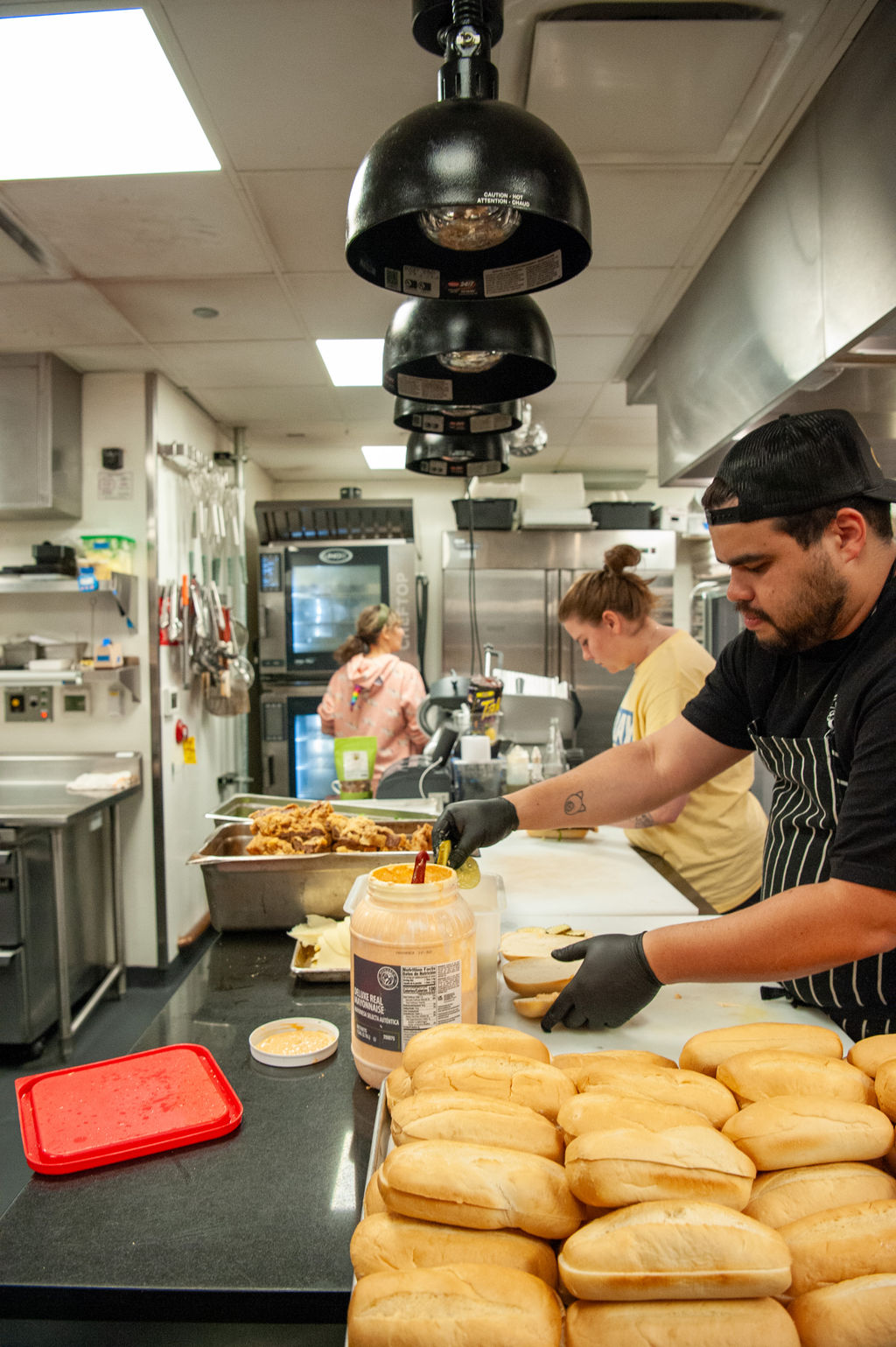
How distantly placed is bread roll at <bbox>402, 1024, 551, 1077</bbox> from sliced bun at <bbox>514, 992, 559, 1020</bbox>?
31 centimetres

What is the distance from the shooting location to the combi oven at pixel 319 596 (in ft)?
20.1

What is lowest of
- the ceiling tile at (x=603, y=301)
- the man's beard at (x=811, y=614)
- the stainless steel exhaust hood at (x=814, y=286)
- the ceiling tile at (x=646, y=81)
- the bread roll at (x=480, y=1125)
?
the bread roll at (x=480, y=1125)

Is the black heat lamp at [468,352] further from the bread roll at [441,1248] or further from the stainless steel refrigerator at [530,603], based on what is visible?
the stainless steel refrigerator at [530,603]

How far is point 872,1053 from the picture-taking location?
0.85m

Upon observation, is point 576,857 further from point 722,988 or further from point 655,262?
point 655,262

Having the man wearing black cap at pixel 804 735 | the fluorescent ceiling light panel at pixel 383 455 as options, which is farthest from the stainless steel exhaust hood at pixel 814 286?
the fluorescent ceiling light panel at pixel 383 455

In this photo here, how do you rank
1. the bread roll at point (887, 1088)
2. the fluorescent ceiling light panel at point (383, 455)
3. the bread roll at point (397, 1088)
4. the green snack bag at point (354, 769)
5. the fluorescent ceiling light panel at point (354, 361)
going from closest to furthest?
the bread roll at point (887, 1088)
the bread roll at point (397, 1088)
the green snack bag at point (354, 769)
the fluorescent ceiling light panel at point (354, 361)
the fluorescent ceiling light panel at point (383, 455)

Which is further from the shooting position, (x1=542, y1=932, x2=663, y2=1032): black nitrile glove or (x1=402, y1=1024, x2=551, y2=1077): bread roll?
(x1=542, y1=932, x2=663, y2=1032): black nitrile glove

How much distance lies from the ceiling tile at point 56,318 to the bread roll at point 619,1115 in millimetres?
3427

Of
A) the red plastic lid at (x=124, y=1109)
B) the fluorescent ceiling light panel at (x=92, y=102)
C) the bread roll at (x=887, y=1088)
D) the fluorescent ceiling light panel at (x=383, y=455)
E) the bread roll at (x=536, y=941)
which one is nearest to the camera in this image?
the bread roll at (x=887, y=1088)

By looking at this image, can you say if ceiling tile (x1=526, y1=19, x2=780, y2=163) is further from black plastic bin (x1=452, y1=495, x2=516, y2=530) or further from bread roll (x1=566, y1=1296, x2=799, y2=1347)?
black plastic bin (x1=452, y1=495, x2=516, y2=530)

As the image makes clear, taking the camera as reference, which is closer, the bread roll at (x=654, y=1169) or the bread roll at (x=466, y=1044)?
the bread roll at (x=654, y=1169)

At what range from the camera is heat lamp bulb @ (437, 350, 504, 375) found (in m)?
1.72

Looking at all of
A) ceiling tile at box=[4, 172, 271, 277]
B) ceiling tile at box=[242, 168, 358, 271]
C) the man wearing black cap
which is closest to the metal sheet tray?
the man wearing black cap
